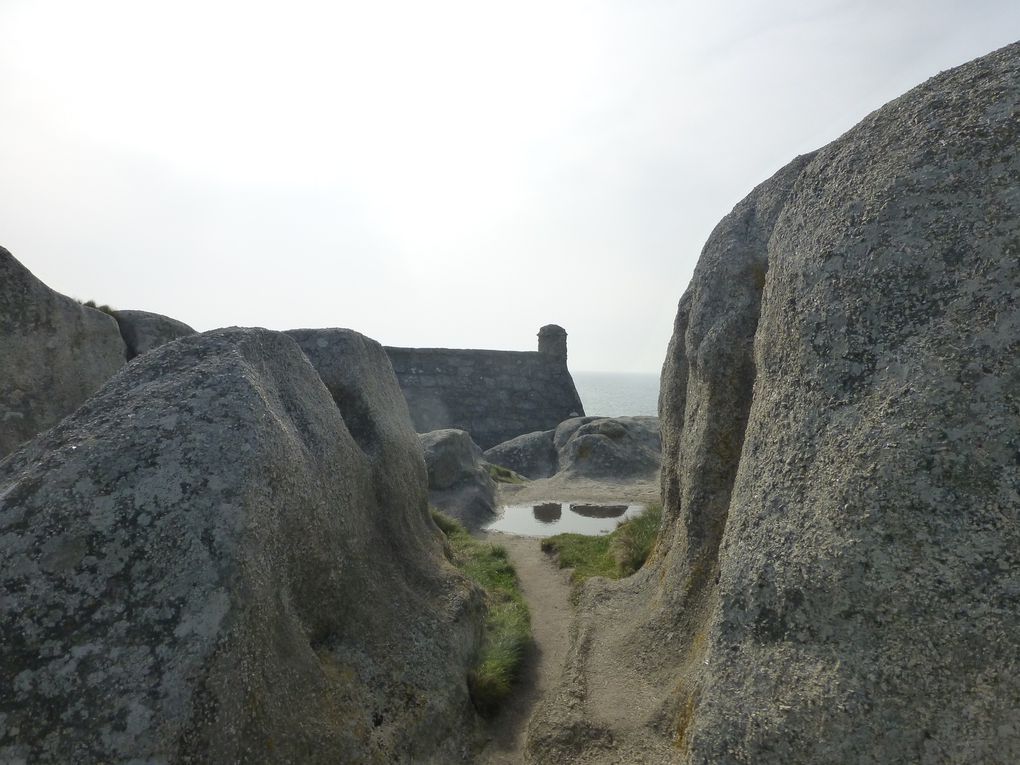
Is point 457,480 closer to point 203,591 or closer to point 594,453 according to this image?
point 594,453

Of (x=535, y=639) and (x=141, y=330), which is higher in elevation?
(x=141, y=330)

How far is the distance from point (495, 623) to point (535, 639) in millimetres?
400

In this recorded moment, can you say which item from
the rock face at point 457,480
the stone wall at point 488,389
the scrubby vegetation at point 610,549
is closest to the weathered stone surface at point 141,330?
the rock face at point 457,480

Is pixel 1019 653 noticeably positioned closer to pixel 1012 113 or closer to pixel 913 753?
pixel 913 753

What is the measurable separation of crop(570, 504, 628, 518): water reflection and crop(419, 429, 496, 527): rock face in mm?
1545

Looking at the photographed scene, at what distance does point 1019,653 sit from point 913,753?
0.43 metres

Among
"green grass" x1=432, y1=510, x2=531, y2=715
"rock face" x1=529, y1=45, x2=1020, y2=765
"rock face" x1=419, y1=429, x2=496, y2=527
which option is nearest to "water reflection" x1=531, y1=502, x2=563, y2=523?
"rock face" x1=419, y1=429, x2=496, y2=527

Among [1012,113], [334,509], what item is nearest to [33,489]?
[334,509]

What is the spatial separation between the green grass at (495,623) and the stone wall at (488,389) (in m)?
13.3

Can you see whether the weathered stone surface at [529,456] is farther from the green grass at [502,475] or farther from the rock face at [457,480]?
the rock face at [457,480]

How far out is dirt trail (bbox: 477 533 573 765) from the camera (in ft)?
13.4

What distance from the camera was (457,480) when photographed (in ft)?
39.7

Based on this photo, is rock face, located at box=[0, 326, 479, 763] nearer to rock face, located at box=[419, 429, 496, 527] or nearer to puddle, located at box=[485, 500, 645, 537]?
puddle, located at box=[485, 500, 645, 537]

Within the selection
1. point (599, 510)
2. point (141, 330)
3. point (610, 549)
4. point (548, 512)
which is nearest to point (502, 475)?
point (548, 512)
